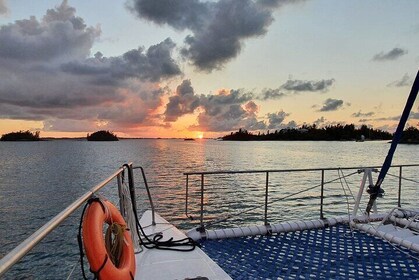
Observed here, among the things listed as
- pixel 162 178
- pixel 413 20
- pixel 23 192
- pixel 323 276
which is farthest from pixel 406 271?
pixel 162 178

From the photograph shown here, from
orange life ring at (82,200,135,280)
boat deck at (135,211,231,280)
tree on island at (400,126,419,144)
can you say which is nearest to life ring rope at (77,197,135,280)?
orange life ring at (82,200,135,280)

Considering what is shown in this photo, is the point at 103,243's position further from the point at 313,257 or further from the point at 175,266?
the point at 313,257

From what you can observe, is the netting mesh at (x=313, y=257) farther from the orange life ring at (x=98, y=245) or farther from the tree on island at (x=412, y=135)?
the tree on island at (x=412, y=135)

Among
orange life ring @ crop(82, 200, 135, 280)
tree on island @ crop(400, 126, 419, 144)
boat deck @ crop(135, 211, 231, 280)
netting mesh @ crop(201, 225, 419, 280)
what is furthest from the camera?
tree on island @ crop(400, 126, 419, 144)

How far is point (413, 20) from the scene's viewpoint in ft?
20.5

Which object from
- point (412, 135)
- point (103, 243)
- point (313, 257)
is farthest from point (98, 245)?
point (412, 135)

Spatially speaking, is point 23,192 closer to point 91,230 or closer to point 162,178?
point 162,178

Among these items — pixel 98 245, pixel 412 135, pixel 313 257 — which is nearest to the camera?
pixel 98 245

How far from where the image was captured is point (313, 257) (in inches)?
175

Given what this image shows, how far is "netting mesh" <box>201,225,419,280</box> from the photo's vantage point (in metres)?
3.96

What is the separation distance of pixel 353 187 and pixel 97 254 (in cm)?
2527

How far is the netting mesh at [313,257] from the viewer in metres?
3.96

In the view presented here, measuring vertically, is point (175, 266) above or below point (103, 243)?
below

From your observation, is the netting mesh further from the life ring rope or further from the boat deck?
the life ring rope
